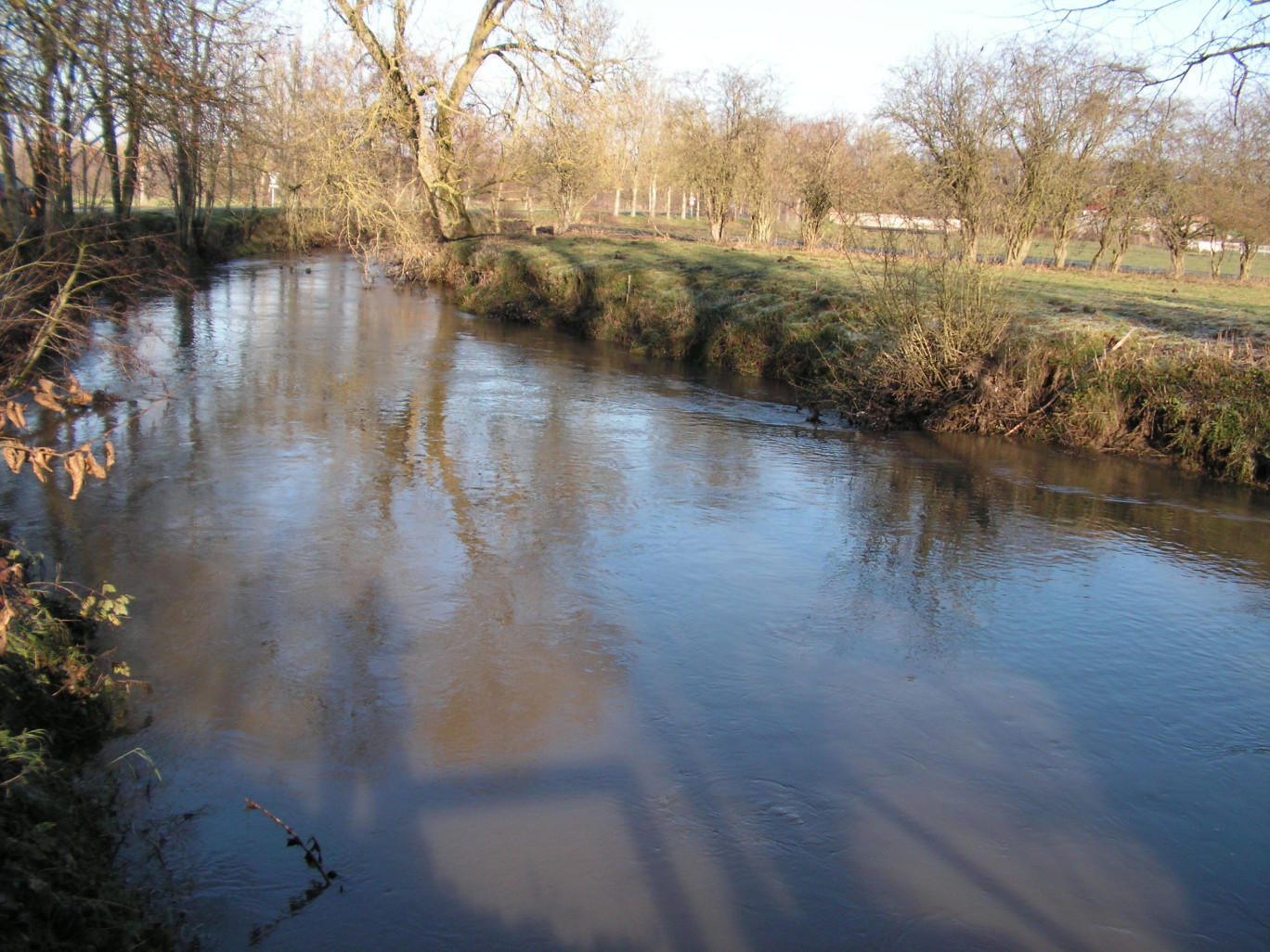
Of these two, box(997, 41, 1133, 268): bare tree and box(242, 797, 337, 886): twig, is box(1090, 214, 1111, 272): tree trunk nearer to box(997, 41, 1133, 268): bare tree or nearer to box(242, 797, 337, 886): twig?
box(997, 41, 1133, 268): bare tree

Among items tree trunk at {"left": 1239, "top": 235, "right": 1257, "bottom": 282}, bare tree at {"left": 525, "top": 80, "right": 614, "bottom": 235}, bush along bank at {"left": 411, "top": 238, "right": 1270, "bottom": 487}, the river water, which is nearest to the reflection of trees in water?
the river water

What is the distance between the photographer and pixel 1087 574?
7.98m

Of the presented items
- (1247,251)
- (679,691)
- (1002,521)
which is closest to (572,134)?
(1002,521)

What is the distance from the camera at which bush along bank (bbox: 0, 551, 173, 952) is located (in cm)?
312

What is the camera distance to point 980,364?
1267 cm

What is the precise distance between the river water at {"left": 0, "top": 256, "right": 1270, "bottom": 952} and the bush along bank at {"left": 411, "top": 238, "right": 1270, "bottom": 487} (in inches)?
36.2

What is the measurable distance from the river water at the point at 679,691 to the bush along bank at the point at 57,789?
0.27 meters

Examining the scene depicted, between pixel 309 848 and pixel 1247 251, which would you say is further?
pixel 1247 251

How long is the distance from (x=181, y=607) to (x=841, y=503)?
20.2ft

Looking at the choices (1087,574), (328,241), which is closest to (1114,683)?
(1087,574)

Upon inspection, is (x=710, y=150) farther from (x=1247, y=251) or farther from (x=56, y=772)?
(x=56, y=772)

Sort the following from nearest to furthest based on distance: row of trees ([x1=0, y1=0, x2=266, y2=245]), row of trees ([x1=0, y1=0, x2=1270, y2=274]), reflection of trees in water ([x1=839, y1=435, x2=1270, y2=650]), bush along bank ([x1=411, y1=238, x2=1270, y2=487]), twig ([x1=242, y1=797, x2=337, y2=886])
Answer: twig ([x1=242, y1=797, x2=337, y2=886]), row of trees ([x1=0, y1=0, x2=266, y2=245]), reflection of trees in water ([x1=839, y1=435, x2=1270, y2=650]), bush along bank ([x1=411, y1=238, x2=1270, y2=487]), row of trees ([x1=0, y1=0, x2=1270, y2=274])

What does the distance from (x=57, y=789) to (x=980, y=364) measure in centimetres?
1167

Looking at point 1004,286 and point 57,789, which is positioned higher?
point 1004,286
